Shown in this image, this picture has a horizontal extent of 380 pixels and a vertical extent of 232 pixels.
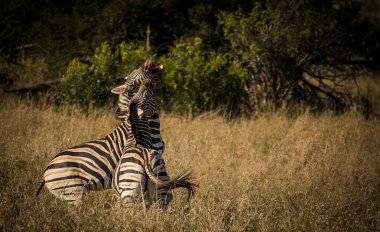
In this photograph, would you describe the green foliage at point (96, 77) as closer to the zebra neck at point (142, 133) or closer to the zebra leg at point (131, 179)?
the zebra neck at point (142, 133)

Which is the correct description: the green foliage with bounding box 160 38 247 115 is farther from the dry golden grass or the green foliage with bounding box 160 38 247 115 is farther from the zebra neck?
the zebra neck

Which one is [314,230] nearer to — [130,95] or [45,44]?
[130,95]

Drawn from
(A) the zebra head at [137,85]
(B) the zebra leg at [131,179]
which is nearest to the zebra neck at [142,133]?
(A) the zebra head at [137,85]

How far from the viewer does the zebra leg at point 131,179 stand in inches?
170

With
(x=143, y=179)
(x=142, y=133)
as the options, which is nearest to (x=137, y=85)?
(x=142, y=133)

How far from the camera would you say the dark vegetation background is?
10781mm

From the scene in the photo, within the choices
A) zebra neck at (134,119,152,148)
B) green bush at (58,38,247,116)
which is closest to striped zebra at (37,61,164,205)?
zebra neck at (134,119,152,148)

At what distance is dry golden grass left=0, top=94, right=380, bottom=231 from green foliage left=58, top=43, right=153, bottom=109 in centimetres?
69

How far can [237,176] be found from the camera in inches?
259

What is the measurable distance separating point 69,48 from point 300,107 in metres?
6.25

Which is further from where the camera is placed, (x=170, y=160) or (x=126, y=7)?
(x=126, y=7)

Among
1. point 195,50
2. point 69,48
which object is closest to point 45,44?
point 69,48

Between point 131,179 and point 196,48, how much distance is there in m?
7.34

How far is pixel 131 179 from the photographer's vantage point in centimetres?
431
